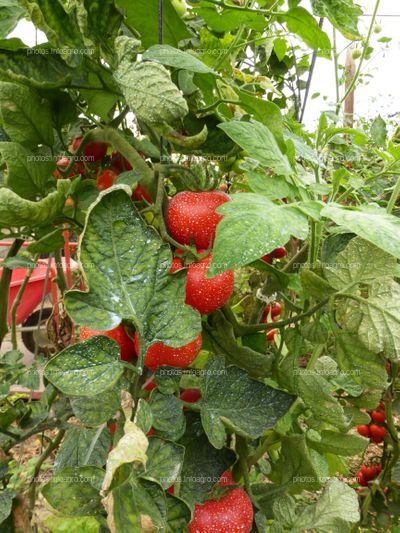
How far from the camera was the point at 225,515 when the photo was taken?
485 millimetres

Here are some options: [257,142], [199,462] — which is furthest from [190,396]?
[257,142]

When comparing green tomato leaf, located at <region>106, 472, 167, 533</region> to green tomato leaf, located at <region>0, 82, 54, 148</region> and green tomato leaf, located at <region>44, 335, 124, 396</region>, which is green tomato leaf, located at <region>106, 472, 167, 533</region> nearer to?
green tomato leaf, located at <region>44, 335, 124, 396</region>

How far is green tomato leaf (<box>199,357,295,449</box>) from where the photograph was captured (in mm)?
437

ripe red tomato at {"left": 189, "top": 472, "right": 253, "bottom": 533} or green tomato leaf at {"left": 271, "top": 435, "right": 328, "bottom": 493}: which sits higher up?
ripe red tomato at {"left": 189, "top": 472, "right": 253, "bottom": 533}

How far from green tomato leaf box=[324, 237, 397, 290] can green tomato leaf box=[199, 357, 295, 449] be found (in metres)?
0.12

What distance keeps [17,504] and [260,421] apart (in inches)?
13.2

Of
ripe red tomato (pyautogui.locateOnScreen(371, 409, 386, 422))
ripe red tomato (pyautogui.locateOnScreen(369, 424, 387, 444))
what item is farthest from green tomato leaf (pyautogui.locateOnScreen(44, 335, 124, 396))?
ripe red tomato (pyautogui.locateOnScreen(369, 424, 387, 444))

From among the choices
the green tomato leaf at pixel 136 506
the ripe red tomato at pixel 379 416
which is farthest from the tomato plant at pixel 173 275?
the ripe red tomato at pixel 379 416

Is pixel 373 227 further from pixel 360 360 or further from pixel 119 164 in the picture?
pixel 119 164

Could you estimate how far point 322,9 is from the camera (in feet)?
1.59

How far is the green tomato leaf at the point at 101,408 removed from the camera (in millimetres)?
363

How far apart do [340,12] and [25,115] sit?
0.33 m

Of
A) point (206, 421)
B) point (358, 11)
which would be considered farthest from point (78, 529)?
point (358, 11)

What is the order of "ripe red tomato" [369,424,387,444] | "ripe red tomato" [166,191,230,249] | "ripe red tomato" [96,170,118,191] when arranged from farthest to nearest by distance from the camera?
"ripe red tomato" [369,424,387,444] < "ripe red tomato" [96,170,118,191] < "ripe red tomato" [166,191,230,249]
